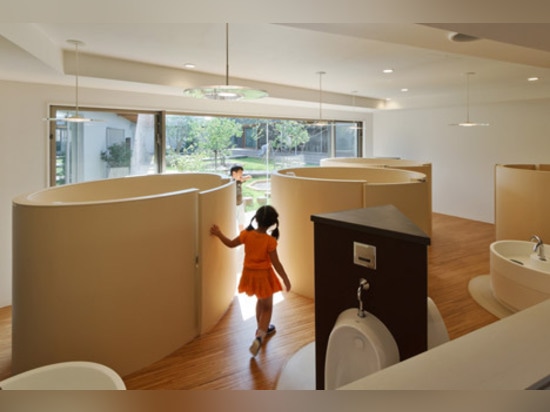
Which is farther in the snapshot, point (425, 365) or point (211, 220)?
point (211, 220)

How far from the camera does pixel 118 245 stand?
2.45 meters

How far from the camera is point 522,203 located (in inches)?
198

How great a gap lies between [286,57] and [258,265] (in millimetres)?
2735

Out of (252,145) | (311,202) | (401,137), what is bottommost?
(311,202)

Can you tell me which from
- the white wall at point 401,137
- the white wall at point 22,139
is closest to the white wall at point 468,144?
the white wall at point 401,137

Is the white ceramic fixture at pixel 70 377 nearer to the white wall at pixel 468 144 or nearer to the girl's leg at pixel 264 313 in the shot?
the girl's leg at pixel 264 313

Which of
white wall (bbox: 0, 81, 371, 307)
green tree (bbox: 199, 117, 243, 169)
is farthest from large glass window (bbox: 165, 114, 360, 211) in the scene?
white wall (bbox: 0, 81, 371, 307)

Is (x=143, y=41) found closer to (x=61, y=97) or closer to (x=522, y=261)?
(x=61, y=97)

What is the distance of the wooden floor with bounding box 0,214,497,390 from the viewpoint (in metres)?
2.47

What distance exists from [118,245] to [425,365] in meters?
2.25

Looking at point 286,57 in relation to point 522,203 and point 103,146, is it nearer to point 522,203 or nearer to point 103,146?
point 103,146

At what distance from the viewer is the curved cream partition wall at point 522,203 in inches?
188

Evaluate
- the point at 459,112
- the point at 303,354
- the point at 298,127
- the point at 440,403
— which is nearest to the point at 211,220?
the point at 303,354

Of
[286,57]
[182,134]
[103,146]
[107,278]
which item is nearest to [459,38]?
[286,57]
